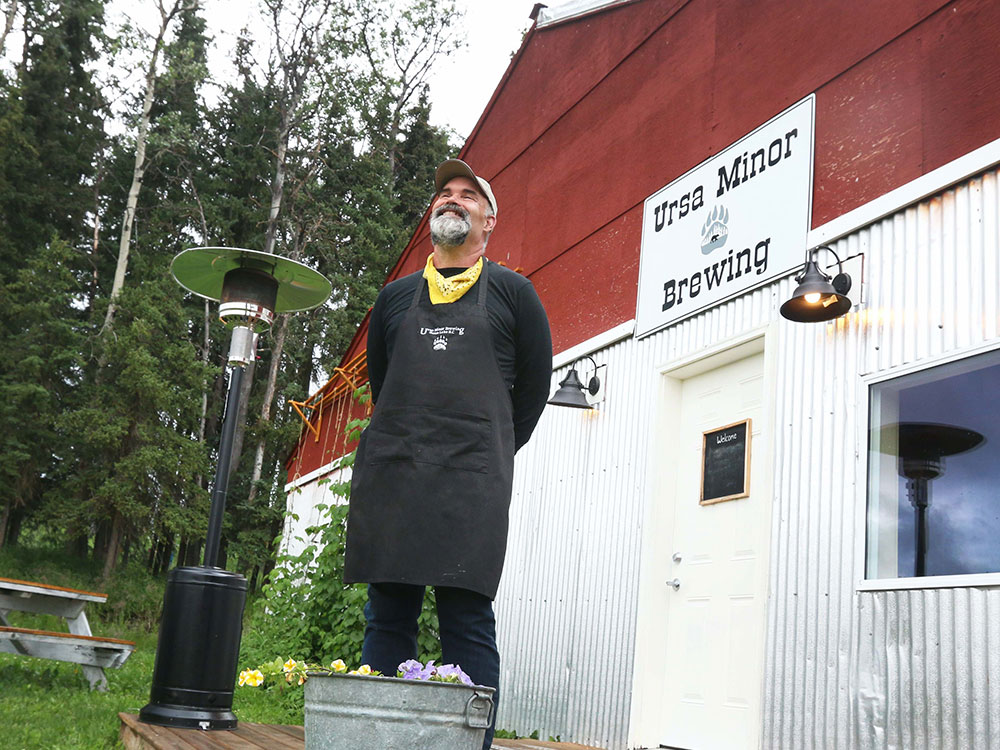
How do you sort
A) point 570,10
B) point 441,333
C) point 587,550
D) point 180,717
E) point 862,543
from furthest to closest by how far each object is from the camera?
1. point 570,10
2. point 587,550
3. point 180,717
4. point 862,543
5. point 441,333

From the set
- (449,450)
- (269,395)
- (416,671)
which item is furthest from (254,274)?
(269,395)

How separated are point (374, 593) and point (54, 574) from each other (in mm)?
17196

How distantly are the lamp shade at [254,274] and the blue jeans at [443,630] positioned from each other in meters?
3.25

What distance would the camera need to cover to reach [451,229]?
2658 mm

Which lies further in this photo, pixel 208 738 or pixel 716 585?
pixel 716 585

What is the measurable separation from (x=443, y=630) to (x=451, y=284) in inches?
34.9

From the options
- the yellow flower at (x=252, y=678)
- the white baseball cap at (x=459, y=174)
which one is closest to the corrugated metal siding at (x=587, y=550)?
the white baseball cap at (x=459, y=174)

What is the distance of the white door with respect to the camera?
5109 mm

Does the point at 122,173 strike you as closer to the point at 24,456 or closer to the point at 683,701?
the point at 24,456

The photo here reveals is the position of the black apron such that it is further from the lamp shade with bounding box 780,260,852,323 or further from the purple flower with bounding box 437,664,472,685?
the lamp shade with bounding box 780,260,852,323

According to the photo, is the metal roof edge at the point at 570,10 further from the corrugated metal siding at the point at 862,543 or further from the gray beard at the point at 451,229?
the gray beard at the point at 451,229

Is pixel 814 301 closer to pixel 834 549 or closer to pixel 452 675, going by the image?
pixel 834 549

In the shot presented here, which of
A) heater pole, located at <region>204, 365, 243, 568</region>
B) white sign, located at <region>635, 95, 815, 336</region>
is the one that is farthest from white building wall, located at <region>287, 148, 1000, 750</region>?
heater pole, located at <region>204, 365, 243, 568</region>

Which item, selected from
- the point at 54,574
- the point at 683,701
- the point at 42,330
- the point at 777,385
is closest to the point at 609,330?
the point at 777,385
